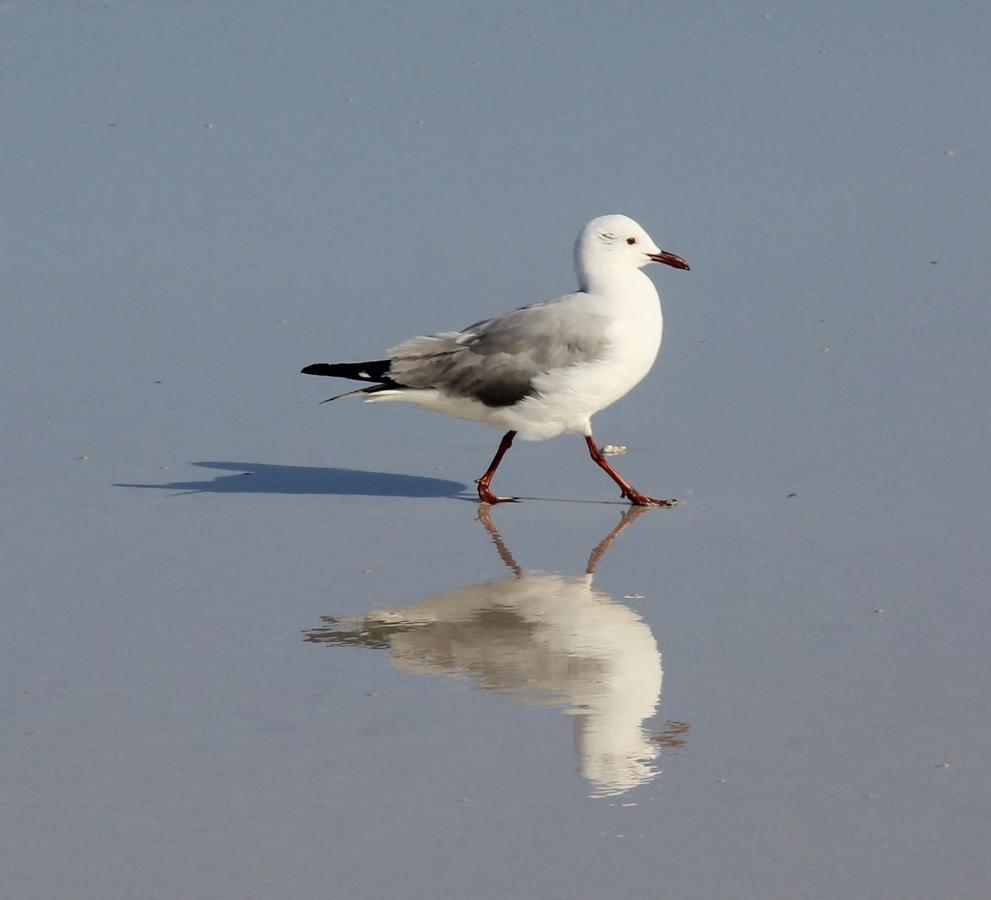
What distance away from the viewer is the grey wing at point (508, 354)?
7793 millimetres

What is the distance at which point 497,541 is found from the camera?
717 cm

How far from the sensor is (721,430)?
26.9 feet

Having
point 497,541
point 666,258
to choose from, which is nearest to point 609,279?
point 666,258

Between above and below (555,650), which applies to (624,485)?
above

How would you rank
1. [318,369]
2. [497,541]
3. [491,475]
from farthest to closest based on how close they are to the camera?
[318,369]
[491,475]
[497,541]

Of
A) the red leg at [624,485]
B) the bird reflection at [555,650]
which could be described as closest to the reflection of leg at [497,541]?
the bird reflection at [555,650]

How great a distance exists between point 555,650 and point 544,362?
212 centimetres

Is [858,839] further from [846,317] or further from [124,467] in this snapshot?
[846,317]

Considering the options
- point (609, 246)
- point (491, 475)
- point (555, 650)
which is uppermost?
point (609, 246)

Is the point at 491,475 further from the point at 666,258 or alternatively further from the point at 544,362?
the point at 666,258

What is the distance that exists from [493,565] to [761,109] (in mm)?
6692

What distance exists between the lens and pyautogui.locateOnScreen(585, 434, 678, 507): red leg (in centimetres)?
748

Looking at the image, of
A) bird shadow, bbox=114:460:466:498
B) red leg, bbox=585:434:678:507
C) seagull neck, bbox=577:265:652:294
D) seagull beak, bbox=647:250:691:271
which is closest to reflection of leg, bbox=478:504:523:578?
bird shadow, bbox=114:460:466:498

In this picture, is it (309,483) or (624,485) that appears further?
(309,483)
